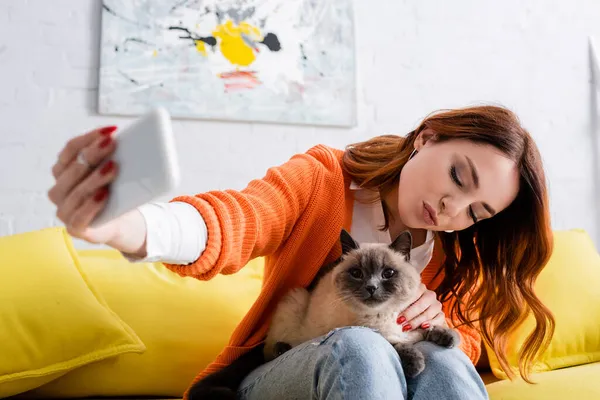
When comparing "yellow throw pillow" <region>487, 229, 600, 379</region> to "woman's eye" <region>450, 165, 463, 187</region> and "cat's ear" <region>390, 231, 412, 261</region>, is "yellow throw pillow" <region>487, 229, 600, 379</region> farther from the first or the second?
"woman's eye" <region>450, 165, 463, 187</region>

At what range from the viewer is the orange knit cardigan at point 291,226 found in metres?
1.16

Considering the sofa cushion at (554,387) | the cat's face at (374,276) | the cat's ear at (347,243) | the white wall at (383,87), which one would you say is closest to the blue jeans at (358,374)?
the cat's face at (374,276)

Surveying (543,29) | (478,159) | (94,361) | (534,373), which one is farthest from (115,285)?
(543,29)

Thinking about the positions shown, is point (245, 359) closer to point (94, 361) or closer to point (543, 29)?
point (94, 361)

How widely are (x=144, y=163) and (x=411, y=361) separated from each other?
0.67m

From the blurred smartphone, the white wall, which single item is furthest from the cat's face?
the white wall

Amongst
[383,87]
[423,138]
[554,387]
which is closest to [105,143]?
[423,138]

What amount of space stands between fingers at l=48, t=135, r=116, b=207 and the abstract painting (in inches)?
59.4

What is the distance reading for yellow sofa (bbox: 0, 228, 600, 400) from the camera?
4.65 ft

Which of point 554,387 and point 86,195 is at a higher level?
point 86,195

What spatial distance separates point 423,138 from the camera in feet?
4.45

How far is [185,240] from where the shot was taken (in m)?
0.86

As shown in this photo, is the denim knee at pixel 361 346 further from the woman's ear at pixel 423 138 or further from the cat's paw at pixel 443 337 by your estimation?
the woman's ear at pixel 423 138

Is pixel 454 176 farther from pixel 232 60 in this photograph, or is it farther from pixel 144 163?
pixel 232 60
